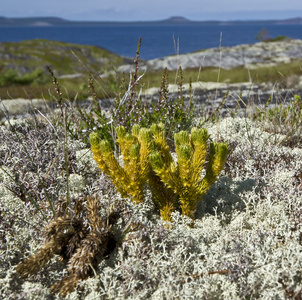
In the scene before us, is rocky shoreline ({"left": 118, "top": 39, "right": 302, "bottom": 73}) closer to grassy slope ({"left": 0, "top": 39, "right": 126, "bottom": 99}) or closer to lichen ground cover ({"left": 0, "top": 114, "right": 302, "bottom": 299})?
grassy slope ({"left": 0, "top": 39, "right": 126, "bottom": 99})

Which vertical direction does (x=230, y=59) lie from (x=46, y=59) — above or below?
above

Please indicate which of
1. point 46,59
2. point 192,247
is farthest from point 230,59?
point 192,247

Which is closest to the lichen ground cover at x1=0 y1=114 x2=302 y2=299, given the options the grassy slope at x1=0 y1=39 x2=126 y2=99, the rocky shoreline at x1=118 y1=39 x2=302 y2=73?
the rocky shoreline at x1=118 y1=39 x2=302 y2=73

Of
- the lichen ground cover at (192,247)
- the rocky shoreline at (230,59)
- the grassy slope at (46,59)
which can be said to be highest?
the lichen ground cover at (192,247)

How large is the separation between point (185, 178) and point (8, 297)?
4.51 feet

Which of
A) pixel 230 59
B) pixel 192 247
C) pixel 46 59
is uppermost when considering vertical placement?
pixel 192 247

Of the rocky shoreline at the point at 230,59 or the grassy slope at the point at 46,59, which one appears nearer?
the rocky shoreline at the point at 230,59

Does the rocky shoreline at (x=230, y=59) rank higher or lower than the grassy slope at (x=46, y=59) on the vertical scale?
higher

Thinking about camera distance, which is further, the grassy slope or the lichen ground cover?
the grassy slope

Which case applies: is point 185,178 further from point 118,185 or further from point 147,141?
point 118,185

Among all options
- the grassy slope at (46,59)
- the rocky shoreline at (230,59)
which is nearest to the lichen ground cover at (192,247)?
the rocky shoreline at (230,59)

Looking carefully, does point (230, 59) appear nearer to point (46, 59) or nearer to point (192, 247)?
point (46, 59)

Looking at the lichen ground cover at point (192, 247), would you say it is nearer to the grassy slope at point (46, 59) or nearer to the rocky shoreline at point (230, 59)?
the rocky shoreline at point (230, 59)

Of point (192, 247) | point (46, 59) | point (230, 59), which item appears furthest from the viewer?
point (46, 59)
